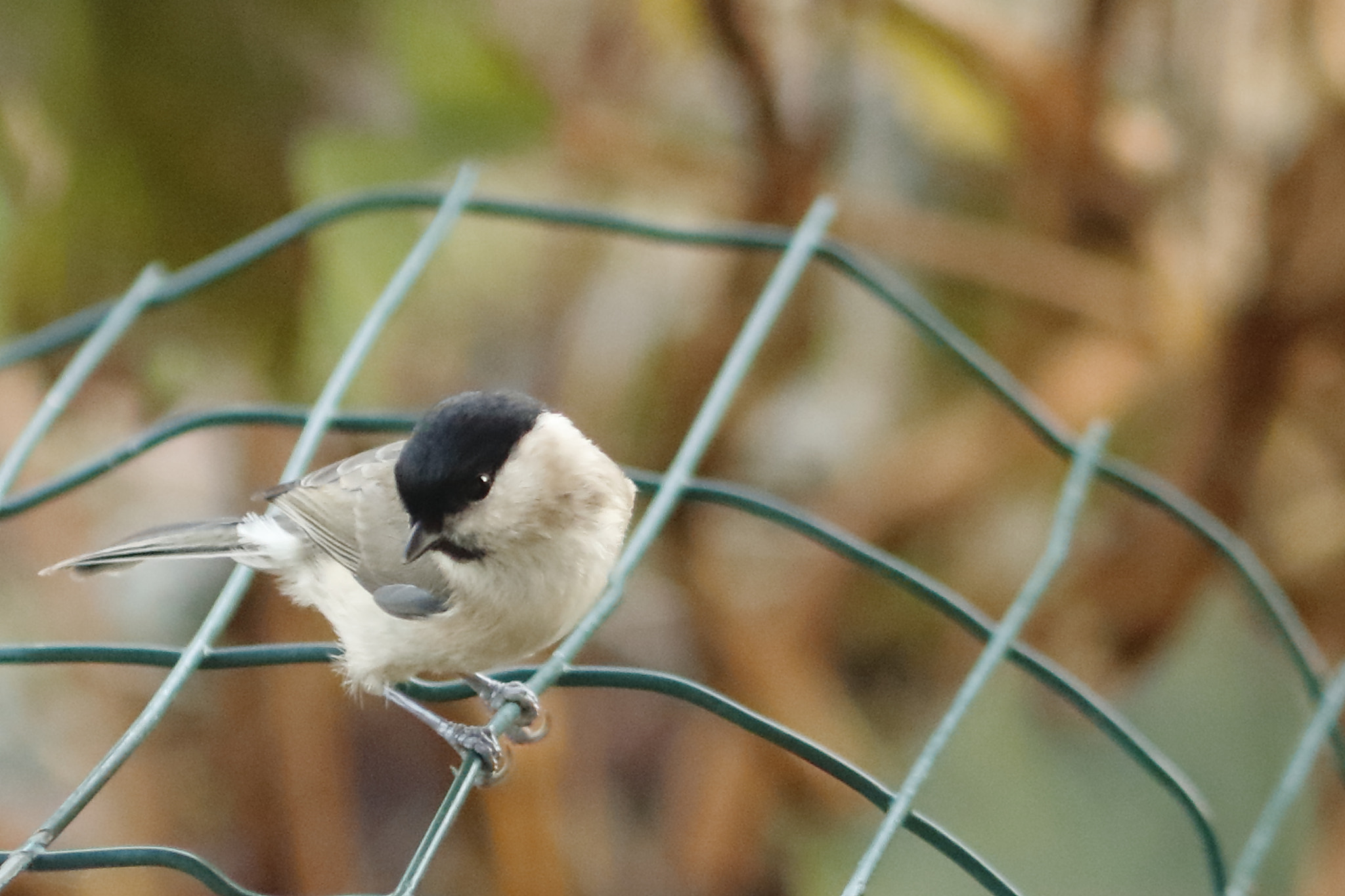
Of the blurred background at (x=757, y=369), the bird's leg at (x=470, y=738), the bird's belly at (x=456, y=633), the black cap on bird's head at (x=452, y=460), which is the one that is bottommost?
the bird's leg at (x=470, y=738)

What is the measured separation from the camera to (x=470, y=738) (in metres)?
0.92

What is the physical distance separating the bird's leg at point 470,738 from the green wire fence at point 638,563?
0.08 feet

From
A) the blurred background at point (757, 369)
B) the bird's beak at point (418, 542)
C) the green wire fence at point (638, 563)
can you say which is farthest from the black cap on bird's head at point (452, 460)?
the blurred background at point (757, 369)

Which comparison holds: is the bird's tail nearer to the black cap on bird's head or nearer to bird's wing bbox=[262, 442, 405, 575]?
bird's wing bbox=[262, 442, 405, 575]

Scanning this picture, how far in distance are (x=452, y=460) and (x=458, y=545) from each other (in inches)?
3.1

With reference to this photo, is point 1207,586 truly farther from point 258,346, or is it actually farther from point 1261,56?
point 258,346

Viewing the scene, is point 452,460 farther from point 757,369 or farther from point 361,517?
point 757,369

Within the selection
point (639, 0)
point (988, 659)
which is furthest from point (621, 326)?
point (988, 659)

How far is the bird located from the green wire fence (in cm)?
3

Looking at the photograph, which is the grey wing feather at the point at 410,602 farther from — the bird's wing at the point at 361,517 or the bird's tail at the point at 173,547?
the bird's tail at the point at 173,547

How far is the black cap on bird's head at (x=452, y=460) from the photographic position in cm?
87

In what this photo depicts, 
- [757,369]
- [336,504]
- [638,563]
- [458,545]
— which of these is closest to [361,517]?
[336,504]

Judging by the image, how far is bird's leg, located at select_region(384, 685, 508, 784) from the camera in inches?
34.3

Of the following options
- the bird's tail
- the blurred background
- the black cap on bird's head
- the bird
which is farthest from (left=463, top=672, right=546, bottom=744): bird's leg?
the blurred background
